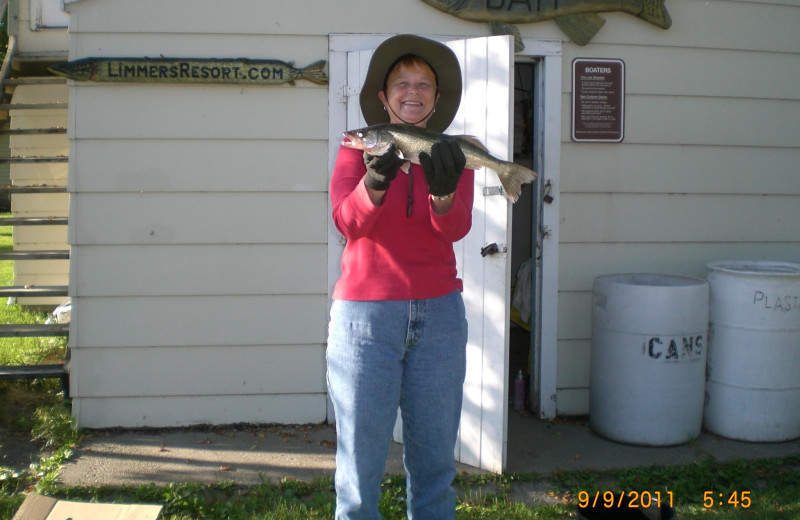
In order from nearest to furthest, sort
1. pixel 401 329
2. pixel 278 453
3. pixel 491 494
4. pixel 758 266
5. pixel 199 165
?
pixel 401 329, pixel 491 494, pixel 278 453, pixel 199 165, pixel 758 266

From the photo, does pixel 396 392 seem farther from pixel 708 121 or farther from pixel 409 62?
pixel 708 121

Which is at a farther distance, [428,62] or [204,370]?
[204,370]

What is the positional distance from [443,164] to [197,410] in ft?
10.2

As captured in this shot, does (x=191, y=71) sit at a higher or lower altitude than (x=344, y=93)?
higher

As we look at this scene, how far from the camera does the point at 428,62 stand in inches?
90.4

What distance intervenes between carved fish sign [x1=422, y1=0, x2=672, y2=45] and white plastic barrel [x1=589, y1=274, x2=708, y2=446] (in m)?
1.62

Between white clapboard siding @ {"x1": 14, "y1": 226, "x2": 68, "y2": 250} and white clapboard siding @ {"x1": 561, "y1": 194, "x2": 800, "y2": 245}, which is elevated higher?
white clapboard siding @ {"x1": 561, "y1": 194, "x2": 800, "y2": 245}

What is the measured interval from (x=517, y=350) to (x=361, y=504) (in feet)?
14.5

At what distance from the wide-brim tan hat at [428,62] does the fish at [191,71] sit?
206 cm

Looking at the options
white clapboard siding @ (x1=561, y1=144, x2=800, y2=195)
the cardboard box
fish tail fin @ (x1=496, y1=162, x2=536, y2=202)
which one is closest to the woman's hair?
fish tail fin @ (x1=496, y1=162, x2=536, y2=202)

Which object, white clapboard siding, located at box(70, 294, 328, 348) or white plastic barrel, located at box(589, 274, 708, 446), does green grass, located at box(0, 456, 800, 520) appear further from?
white clapboard siding, located at box(70, 294, 328, 348)

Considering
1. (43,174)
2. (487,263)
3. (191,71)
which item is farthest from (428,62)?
(43,174)

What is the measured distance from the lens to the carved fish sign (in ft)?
14.4

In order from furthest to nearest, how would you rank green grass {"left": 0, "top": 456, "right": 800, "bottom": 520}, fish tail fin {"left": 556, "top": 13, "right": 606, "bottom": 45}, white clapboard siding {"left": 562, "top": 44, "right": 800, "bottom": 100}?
white clapboard siding {"left": 562, "top": 44, "right": 800, "bottom": 100}, fish tail fin {"left": 556, "top": 13, "right": 606, "bottom": 45}, green grass {"left": 0, "top": 456, "right": 800, "bottom": 520}
